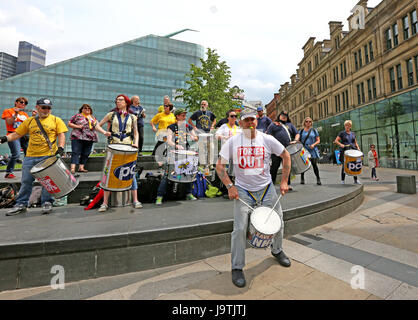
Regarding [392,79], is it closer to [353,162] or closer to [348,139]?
[348,139]

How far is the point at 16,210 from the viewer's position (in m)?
3.60

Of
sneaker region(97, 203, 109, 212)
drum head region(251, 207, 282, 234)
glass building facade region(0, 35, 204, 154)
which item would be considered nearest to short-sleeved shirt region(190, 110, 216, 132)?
sneaker region(97, 203, 109, 212)

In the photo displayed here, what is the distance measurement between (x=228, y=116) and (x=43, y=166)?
13.2 ft

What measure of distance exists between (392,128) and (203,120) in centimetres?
2101

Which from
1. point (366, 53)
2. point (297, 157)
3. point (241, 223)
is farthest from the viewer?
point (366, 53)

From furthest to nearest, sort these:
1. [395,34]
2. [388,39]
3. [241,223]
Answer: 1. [388,39]
2. [395,34]
3. [241,223]

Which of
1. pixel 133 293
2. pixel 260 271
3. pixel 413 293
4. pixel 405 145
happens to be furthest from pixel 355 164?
pixel 405 145

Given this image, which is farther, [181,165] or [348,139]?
[348,139]

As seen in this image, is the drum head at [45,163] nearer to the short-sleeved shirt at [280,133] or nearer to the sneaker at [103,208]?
the sneaker at [103,208]

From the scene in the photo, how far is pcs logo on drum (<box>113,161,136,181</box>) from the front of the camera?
3531 millimetres

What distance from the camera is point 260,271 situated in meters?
2.51

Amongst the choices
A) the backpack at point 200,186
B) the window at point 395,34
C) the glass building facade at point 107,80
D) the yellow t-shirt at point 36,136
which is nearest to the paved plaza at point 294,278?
the backpack at point 200,186

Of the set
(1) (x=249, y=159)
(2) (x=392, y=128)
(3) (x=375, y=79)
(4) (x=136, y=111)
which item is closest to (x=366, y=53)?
(3) (x=375, y=79)

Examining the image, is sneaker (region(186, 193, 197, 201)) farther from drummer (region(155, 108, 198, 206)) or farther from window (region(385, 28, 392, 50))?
window (region(385, 28, 392, 50))
